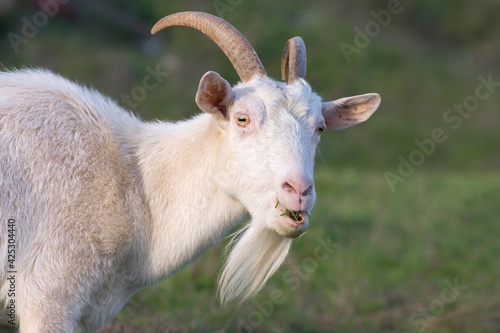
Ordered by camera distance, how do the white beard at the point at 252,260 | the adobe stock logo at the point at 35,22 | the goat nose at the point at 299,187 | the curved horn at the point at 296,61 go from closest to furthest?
the goat nose at the point at 299,187, the white beard at the point at 252,260, the curved horn at the point at 296,61, the adobe stock logo at the point at 35,22

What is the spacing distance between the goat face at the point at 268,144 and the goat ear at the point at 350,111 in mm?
351

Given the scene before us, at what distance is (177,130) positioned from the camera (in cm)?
445

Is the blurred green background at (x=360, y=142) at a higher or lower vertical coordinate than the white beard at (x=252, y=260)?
lower

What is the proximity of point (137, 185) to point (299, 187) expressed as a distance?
1.15 m

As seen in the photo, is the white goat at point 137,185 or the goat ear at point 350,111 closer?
the white goat at point 137,185

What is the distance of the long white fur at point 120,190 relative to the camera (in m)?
3.70

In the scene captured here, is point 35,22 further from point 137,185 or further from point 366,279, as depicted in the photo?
point 137,185

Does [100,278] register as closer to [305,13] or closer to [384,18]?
[305,13]

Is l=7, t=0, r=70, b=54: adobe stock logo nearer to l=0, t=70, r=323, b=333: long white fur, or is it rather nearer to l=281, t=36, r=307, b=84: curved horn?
l=0, t=70, r=323, b=333: long white fur

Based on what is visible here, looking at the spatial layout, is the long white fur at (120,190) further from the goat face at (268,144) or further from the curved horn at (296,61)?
the curved horn at (296,61)

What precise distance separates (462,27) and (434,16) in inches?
41.0

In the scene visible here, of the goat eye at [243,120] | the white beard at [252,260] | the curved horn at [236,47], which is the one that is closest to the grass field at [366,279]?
the white beard at [252,260]

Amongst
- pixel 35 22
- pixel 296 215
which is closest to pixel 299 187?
pixel 296 215

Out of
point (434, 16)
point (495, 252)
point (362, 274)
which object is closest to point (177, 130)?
point (362, 274)
